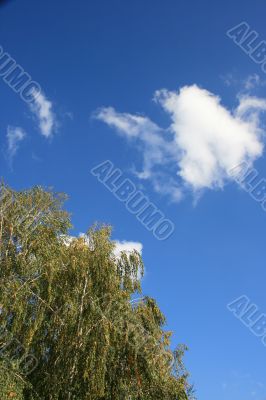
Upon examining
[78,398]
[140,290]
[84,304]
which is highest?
[140,290]

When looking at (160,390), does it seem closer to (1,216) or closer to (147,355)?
(147,355)

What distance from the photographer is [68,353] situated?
53.3ft

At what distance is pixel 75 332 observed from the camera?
649 inches

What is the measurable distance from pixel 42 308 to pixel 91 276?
2440mm

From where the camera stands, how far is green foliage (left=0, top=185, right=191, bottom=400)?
16.1m

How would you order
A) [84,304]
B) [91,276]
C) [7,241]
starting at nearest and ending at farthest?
[84,304]
[91,276]
[7,241]

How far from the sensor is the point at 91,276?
18391mm

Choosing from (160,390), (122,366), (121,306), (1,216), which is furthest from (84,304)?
(1,216)

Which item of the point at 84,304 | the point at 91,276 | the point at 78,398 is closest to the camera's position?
the point at 78,398

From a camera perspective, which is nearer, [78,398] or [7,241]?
[78,398]

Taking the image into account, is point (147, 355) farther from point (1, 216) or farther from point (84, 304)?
point (1, 216)

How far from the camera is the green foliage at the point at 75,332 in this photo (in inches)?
632

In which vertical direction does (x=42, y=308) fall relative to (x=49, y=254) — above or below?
below

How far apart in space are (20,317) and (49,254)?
10.1 ft
